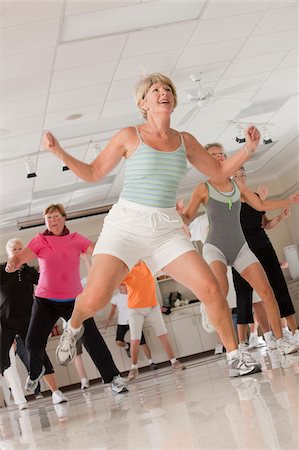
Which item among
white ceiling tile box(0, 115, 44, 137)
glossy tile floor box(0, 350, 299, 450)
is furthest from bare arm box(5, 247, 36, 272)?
white ceiling tile box(0, 115, 44, 137)

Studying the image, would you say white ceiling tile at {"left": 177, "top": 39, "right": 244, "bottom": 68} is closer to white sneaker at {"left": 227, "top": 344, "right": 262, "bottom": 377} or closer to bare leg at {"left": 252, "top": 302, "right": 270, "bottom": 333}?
bare leg at {"left": 252, "top": 302, "right": 270, "bottom": 333}

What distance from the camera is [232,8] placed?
5.45 meters

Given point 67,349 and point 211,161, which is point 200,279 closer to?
point 211,161

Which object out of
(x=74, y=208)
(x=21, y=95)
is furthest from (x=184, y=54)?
(x=74, y=208)

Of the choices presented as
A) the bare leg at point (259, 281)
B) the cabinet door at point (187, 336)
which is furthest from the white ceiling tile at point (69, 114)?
the cabinet door at point (187, 336)

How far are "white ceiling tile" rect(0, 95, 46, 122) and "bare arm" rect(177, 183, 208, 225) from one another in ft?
8.12

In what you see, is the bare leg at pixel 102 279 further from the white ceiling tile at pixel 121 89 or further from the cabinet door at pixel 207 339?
the cabinet door at pixel 207 339

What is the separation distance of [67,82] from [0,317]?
2148 millimetres

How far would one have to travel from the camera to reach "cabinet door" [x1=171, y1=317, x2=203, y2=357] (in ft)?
38.7

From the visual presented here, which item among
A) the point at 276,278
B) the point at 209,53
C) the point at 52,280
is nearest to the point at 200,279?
the point at 276,278

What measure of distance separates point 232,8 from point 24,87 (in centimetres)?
180

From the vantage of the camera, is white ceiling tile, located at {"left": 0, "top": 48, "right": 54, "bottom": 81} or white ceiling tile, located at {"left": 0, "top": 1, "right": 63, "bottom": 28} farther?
white ceiling tile, located at {"left": 0, "top": 48, "right": 54, "bottom": 81}

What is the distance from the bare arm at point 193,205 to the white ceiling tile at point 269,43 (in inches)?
90.8

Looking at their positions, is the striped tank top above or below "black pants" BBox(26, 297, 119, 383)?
above
